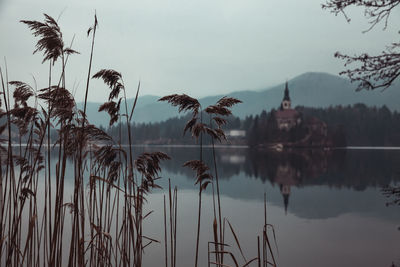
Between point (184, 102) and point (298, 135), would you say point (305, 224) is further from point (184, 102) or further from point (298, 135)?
point (298, 135)

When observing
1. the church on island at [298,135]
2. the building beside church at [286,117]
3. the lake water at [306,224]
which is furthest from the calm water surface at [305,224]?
the building beside church at [286,117]

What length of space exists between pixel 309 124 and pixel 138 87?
402 feet

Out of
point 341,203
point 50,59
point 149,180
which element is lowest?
point 341,203

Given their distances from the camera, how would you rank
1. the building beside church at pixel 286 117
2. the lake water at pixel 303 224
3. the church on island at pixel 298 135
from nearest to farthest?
1. the lake water at pixel 303 224
2. the church on island at pixel 298 135
3. the building beside church at pixel 286 117

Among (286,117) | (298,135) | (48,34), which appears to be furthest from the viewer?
(286,117)

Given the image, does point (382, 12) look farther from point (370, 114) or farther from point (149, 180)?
point (370, 114)

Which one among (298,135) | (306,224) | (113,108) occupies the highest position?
(298,135)

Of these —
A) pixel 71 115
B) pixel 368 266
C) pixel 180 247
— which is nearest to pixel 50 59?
pixel 71 115

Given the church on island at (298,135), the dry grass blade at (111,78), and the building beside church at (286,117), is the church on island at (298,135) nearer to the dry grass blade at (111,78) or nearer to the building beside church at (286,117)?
the building beside church at (286,117)

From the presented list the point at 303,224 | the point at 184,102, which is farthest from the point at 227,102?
the point at 303,224

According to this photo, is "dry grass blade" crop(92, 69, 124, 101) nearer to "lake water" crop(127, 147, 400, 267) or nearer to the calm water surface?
"lake water" crop(127, 147, 400, 267)

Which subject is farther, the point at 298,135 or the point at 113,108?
the point at 298,135

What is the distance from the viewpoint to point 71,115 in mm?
3258

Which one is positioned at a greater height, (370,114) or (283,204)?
(370,114)
